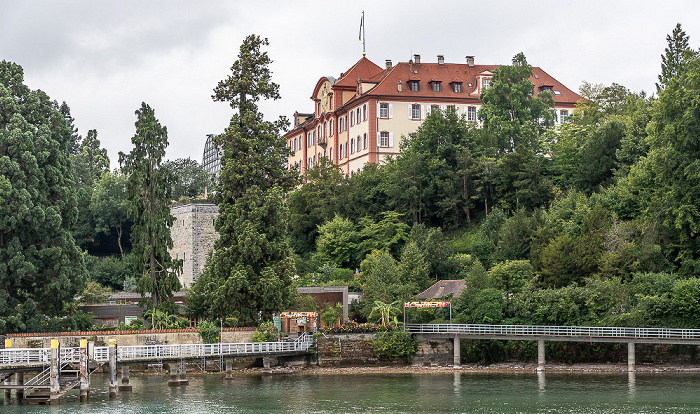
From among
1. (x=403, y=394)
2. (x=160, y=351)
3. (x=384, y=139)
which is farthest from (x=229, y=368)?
(x=384, y=139)

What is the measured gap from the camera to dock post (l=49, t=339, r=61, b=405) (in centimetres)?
4528

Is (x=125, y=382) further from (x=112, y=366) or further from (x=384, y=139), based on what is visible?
(x=384, y=139)

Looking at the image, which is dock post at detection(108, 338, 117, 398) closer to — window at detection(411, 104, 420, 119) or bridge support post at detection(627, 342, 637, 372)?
bridge support post at detection(627, 342, 637, 372)

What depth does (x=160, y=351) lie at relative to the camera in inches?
2058

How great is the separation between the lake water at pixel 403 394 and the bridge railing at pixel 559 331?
87.0 inches

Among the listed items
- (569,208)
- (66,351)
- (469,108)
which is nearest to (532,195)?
(569,208)

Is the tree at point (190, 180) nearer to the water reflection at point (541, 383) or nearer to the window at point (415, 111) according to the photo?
the window at point (415, 111)

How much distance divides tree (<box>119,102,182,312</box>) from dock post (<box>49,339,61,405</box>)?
50.3 feet

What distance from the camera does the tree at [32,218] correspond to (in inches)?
2231

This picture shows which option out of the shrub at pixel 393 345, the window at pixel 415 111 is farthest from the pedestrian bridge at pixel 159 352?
the window at pixel 415 111

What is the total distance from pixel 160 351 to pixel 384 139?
46414mm

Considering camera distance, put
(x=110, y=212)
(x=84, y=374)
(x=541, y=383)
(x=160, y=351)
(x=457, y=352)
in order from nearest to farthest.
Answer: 1. (x=84, y=374)
2. (x=541, y=383)
3. (x=160, y=351)
4. (x=457, y=352)
5. (x=110, y=212)

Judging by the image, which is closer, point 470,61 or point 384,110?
point 384,110

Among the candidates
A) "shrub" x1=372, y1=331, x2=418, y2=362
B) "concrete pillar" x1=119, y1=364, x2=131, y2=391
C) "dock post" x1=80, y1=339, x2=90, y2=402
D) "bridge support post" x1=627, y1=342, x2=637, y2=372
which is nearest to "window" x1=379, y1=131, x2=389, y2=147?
"shrub" x1=372, y1=331, x2=418, y2=362
